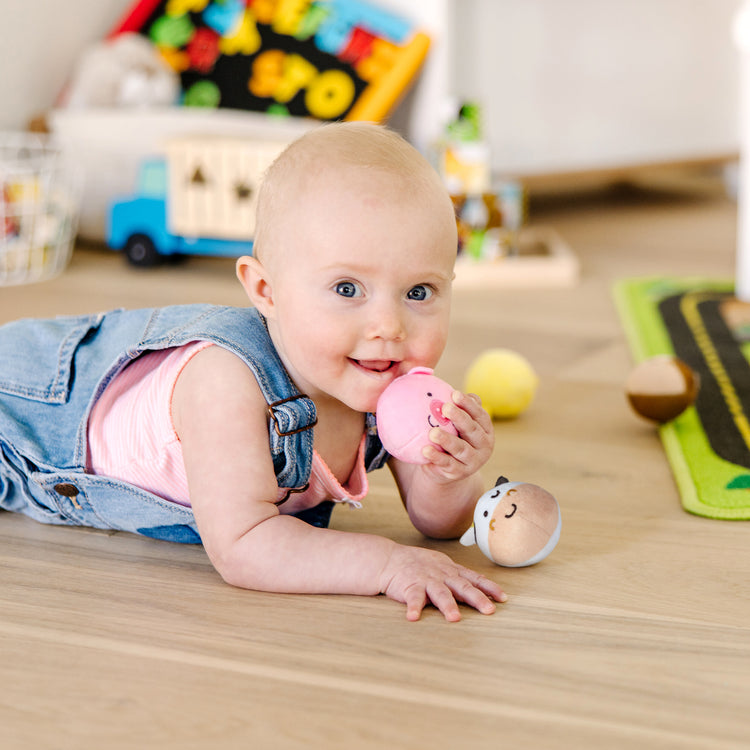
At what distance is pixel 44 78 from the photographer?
2258mm

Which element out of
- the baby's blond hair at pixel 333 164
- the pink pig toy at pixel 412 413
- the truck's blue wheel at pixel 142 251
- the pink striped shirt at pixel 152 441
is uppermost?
the baby's blond hair at pixel 333 164

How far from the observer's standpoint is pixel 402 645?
614mm

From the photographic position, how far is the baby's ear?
0.71 meters

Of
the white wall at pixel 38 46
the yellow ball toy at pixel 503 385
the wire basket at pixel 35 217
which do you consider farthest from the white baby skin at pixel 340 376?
the white wall at pixel 38 46

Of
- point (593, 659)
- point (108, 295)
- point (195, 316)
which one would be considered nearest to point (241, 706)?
point (593, 659)

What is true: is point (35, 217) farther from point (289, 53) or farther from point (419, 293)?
point (419, 293)

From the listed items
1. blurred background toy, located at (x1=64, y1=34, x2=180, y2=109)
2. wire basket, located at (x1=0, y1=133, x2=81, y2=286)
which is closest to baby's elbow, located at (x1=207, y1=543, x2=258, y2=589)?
wire basket, located at (x1=0, y1=133, x2=81, y2=286)

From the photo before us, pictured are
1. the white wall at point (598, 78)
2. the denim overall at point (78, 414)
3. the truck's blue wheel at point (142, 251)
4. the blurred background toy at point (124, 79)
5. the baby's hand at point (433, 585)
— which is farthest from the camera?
the white wall at point (598, 78)

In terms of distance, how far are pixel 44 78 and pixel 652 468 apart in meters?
1.80

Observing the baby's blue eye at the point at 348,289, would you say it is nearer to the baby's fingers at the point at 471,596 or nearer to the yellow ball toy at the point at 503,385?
the baby's fingers at the point at 471,596

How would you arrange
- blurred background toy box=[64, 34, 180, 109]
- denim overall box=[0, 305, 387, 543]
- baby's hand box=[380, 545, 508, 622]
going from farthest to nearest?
1. blurred background toy box=[64, 34, 180, 109]
2. denim overall box=[0, 305, 387, 543]
3. baby's hand box=[380, 545, 508, 622]

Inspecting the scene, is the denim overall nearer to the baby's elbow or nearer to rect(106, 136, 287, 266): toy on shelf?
the baby's elbow

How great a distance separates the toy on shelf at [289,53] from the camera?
213cm

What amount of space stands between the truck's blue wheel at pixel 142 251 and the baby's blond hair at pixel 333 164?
134 centimetres
